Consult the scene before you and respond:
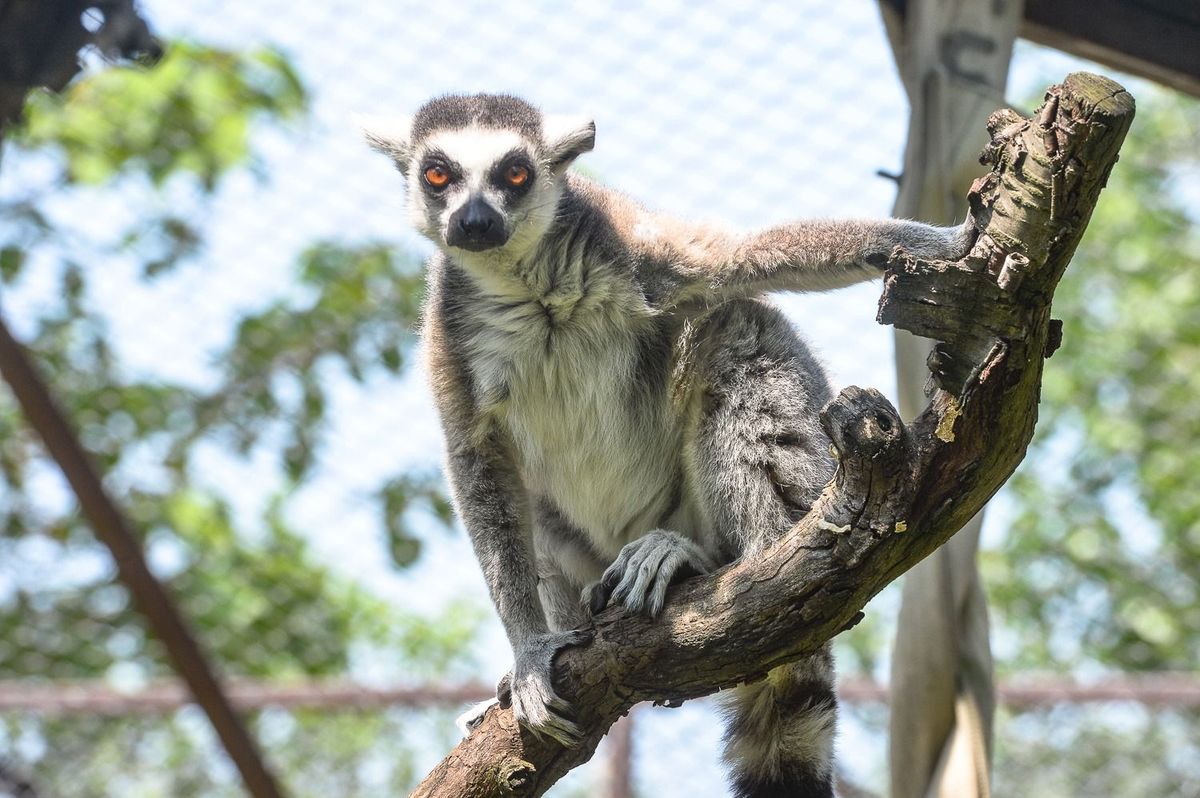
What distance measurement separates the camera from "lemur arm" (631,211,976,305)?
105 inches

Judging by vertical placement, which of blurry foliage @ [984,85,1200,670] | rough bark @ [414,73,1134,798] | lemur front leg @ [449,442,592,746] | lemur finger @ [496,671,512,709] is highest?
blurry foliage @ [984,85,1200,670]

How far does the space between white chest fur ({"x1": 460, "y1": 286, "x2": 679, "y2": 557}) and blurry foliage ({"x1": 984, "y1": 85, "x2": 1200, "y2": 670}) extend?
640cm

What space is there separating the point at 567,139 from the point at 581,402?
85 centimetres

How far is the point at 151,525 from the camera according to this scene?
8.21 meters

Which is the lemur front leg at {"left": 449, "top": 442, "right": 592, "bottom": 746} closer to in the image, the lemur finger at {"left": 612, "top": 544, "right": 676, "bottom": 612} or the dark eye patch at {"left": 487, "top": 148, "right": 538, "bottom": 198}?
the lemur finger at {"left": 612, "top": 544, "right": 676, "bottom": 612}

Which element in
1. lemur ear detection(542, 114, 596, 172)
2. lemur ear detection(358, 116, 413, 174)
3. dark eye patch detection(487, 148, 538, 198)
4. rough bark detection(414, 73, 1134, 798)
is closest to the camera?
rough bark detection(414, 73, 1134, 798)

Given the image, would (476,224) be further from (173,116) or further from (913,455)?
(173,116)

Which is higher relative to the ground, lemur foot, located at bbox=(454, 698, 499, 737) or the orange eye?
the orange eye

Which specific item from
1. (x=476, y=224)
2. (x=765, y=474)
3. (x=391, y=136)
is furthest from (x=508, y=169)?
(x=765, y=474)

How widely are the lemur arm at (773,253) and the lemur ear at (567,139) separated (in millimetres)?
436

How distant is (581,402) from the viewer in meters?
3.12

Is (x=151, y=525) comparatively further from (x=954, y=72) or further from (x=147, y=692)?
(x=954, y=72)

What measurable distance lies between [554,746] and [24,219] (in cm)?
554

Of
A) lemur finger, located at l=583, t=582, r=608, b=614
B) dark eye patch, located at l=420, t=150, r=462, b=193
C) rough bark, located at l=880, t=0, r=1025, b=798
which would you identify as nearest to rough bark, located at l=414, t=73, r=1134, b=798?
lemur finger, located at l=583, t=582, r=608, b=614
